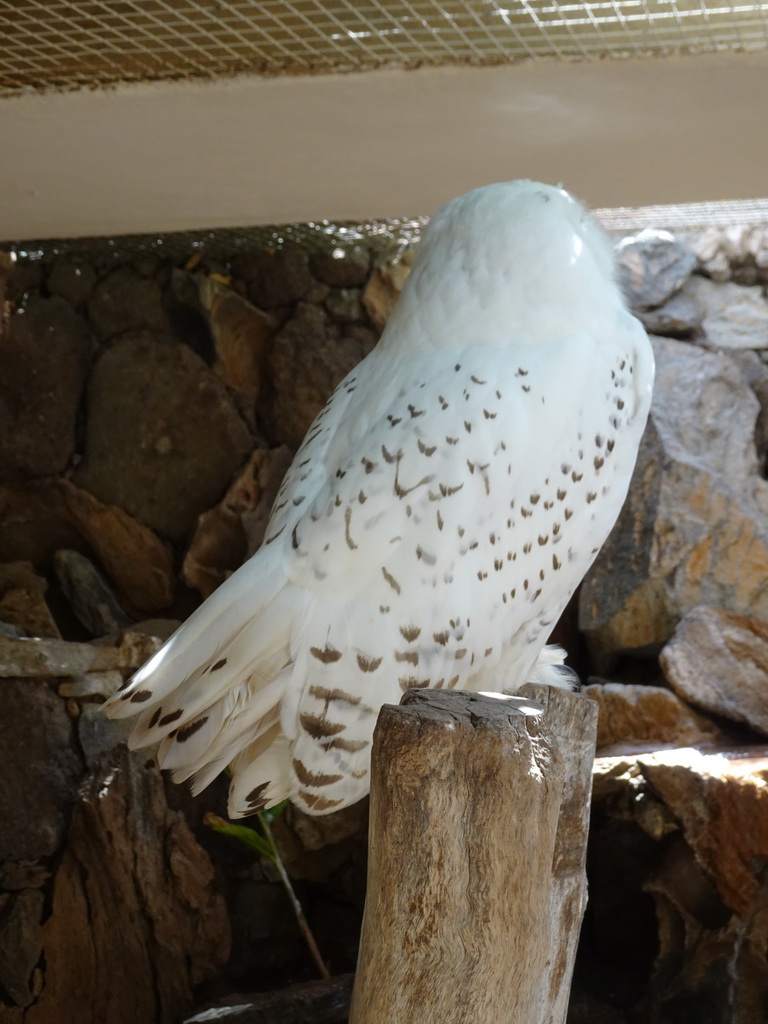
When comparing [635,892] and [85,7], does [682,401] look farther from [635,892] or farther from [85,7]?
[85,7]

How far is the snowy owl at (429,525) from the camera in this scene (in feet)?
6.05

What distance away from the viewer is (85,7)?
1.97 meters

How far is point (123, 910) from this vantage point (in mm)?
3035

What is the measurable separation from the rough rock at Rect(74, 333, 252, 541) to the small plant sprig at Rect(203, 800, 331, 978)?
3.03 ft

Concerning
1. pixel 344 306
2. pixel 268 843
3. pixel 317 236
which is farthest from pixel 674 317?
pixel 268 843

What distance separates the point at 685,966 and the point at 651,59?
6.66ft

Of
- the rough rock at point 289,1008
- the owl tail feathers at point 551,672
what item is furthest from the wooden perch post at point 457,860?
the rough rock at point 289,1008

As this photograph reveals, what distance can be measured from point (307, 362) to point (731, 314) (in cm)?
135

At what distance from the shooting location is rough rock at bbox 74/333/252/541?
3482 millimetres

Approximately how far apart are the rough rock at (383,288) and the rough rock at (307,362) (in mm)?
71

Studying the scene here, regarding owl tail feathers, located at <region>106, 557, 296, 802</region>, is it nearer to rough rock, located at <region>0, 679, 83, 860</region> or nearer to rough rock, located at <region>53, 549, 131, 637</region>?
rough rock, located at <region>0, 679, 83, 860</region>

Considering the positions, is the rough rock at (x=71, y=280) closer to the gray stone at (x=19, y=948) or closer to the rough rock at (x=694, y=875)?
the gray stone at (x=19, y=948)

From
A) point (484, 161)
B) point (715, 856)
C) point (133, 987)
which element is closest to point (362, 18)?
point (484, 161)

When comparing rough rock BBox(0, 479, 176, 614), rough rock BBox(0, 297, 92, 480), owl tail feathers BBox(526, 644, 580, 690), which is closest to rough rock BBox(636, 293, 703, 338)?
owl tail feathers BBox(526, 644, 580, 690)
